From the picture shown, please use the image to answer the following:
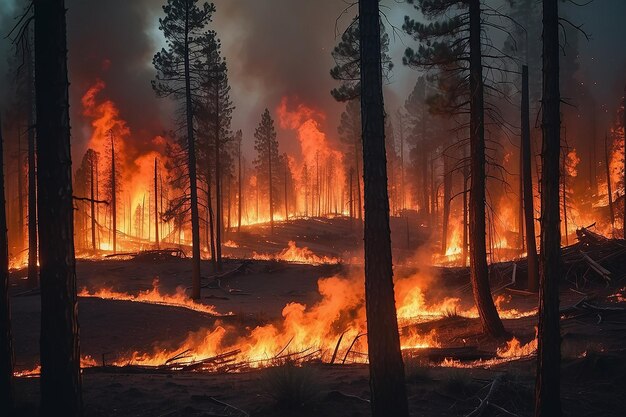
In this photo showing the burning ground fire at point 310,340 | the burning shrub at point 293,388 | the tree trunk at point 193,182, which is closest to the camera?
the burning shrub at point 293,388

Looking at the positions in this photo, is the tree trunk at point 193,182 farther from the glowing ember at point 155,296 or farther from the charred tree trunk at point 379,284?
the charred tree trunk at point 379,284

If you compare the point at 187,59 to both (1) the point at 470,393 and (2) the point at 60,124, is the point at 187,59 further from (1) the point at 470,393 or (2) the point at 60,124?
(1) the point at 470,393

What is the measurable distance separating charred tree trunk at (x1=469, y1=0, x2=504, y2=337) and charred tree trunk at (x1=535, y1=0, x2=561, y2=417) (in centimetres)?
550

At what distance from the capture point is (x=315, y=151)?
315 ft

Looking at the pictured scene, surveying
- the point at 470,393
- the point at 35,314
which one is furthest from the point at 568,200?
the point at 35,314

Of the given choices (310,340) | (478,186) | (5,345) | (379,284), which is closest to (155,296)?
(310,340)

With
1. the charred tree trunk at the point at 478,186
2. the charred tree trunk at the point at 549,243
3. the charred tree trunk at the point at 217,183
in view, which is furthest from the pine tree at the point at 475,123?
the charred tree trunk at the point at 217,183

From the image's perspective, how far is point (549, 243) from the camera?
573 centimetres

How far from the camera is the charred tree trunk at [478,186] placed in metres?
11.5

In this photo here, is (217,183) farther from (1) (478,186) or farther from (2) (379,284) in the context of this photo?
(2) (379,284)

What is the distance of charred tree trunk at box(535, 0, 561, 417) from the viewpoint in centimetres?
558

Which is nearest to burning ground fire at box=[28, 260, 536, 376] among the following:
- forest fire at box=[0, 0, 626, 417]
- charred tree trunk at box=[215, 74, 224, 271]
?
forest fire at box=[0, 0, 626, 417]

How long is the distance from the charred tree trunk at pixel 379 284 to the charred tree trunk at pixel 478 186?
21.7 feet

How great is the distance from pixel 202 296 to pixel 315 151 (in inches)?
2928
